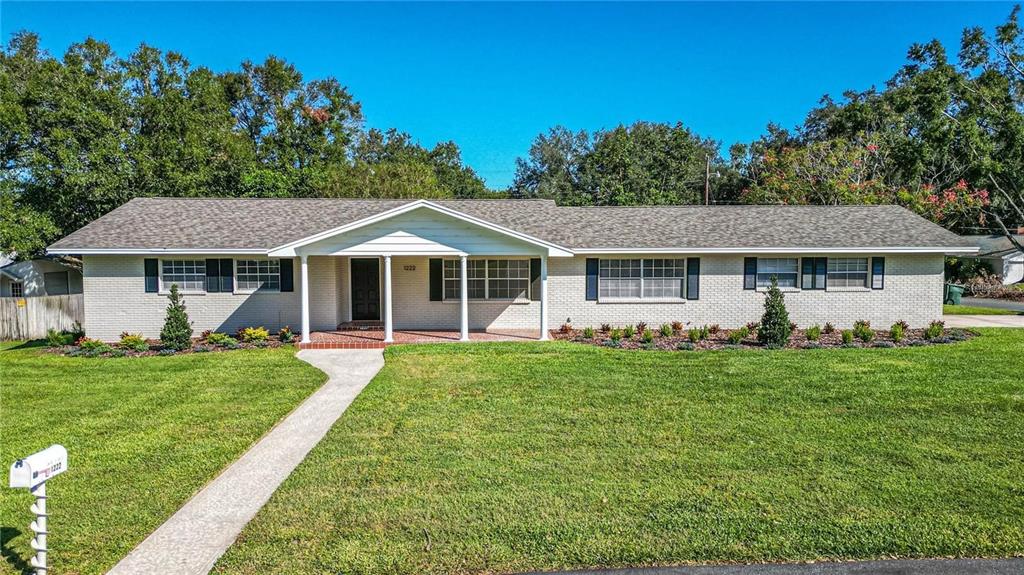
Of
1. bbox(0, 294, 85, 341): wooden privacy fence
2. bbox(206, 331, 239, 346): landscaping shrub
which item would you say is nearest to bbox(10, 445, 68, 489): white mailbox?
bbox(206, 331, 239, 346): landscaping shrub

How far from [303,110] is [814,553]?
39137 millimetres

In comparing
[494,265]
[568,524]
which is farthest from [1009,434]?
[494,265]

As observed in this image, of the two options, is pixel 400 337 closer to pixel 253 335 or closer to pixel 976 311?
pixel 253 335

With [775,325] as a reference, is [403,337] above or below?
below

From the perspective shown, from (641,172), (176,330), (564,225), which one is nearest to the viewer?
(176,330)

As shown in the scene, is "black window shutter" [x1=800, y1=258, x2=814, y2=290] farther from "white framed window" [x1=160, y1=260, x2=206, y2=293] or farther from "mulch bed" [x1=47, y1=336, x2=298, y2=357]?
"white framed window" [x1=160, y1=260, x2=206, y2=293]

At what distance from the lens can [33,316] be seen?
1805cm

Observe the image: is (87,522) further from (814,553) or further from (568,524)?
(814,553)

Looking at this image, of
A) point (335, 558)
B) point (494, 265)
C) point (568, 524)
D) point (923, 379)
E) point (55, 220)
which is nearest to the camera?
point (335, 558)

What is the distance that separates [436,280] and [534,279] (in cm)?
284

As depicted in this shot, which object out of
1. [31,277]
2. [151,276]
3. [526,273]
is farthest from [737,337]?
[31,277]

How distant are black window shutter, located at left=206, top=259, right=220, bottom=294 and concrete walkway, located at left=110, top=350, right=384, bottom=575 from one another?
8284 mm

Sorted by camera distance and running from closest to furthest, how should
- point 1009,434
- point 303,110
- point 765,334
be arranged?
point 1009,434
point 765,334
point 303,110

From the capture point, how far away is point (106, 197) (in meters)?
22.9
